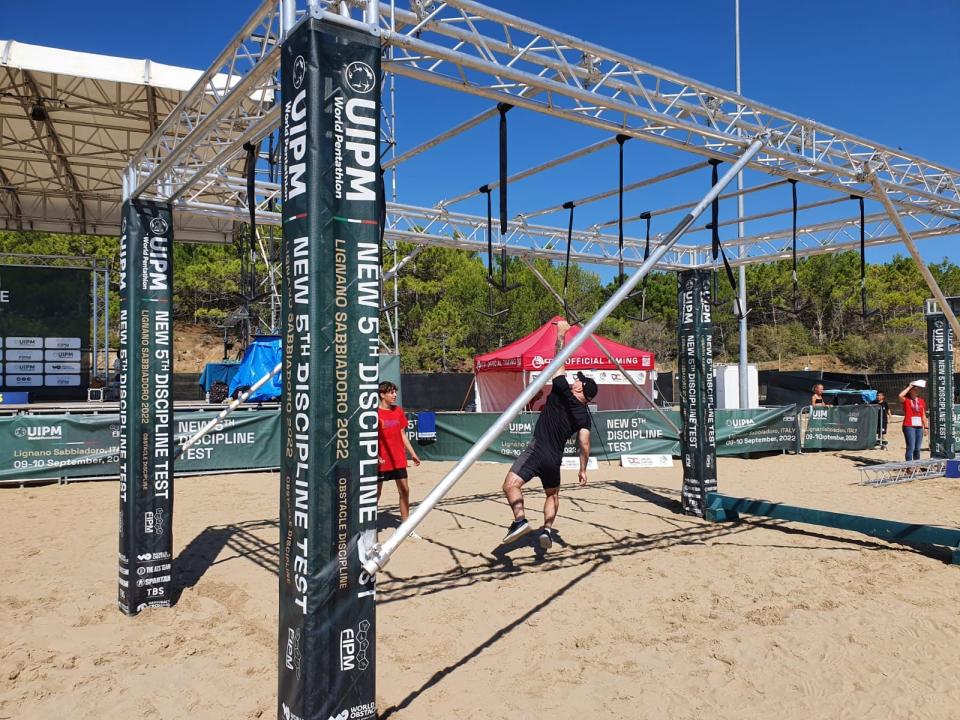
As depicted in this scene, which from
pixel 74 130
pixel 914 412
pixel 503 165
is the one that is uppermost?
pixel 74 130

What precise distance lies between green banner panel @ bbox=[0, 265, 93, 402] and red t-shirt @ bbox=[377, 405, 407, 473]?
57.0ft

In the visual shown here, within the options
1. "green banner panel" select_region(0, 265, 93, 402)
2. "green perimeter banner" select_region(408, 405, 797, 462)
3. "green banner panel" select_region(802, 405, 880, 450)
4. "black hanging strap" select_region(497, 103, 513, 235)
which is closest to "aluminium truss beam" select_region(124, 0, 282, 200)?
"black hanging strap" select_region(497, 103, 513, 235)

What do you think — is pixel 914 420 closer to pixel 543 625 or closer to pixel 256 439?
pixel 543 625

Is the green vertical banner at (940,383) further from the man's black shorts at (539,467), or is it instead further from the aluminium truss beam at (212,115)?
the aluminium truss beam at (212,115)

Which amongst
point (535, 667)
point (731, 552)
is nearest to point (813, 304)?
point (731, 552)

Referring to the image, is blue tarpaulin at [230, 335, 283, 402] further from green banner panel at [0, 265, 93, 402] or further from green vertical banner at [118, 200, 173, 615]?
green vertical banner at [118, 200, 173, 615]

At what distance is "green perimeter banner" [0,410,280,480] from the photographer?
12219mm

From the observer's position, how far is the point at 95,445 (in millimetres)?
12734

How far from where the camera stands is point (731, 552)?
734 cm

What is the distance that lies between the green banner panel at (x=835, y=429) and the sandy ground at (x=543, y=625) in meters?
8.54

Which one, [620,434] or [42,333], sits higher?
[42,333]

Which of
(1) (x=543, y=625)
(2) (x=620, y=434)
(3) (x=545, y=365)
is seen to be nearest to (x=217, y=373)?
(3) (x=545, y=365)

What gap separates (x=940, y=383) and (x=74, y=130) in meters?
18.1

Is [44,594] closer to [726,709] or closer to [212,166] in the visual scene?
[212,166]
